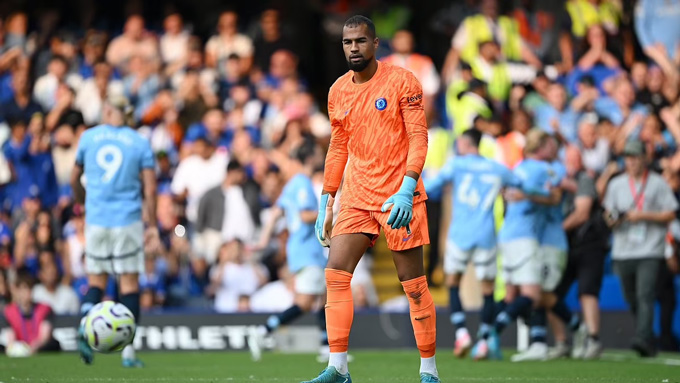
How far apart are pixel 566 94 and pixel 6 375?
9.54 metres

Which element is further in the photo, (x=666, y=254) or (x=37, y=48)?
(x=37, y=48)

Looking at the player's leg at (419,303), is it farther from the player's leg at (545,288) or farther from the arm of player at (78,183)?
the player's leg at (545,288)

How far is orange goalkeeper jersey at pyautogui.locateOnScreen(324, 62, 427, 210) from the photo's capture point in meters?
8.38

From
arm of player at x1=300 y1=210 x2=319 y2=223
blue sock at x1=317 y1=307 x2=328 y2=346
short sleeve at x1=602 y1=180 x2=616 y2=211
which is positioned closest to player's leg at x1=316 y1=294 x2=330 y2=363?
blue sock at x1=317 y1=307 x2=328 y2=346

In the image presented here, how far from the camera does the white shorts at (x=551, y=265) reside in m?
13.2

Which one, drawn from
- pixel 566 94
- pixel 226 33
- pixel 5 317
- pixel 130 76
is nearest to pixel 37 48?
pixel 130 76

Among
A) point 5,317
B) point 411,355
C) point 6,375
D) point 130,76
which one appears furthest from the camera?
point 130,76

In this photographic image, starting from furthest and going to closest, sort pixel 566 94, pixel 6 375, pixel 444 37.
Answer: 1. pixel 444 37
2. pixel 566 94
3. pixel 6 375

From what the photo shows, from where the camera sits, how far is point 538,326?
13.4 metres

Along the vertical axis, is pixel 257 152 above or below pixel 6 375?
above

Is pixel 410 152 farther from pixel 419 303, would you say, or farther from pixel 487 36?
pixel 487 36

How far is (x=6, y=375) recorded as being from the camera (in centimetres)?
1083

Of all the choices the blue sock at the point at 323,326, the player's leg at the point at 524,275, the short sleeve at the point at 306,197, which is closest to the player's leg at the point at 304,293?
the blue sock at the point at 323,326

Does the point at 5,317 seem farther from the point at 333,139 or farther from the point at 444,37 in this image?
the point at 444,37
